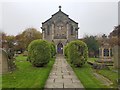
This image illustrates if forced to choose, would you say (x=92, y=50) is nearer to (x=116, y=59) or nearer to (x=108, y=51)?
(x=108, y=51)

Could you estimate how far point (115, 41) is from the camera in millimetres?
58688

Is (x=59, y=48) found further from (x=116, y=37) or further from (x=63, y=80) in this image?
(x=63, y=80)

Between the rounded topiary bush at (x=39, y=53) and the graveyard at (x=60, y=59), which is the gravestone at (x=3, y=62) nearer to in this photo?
the graveyard at (x=60, y=59)

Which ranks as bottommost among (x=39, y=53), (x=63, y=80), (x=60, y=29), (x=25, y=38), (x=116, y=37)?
(x=63, y=80)

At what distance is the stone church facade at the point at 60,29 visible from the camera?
7188 centimetres

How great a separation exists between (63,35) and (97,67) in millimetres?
48627

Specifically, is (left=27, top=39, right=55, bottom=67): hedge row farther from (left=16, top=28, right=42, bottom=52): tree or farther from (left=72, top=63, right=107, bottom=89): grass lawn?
(left=16, top=28, right=42, bottom=52): tree

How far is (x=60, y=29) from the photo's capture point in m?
72.6

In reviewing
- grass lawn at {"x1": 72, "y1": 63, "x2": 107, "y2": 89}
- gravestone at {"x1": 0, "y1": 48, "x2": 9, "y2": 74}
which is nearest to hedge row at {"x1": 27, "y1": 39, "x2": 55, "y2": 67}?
gravestone at {"x1": 0, "y1": 48, "x2": 9, "y2": 74}

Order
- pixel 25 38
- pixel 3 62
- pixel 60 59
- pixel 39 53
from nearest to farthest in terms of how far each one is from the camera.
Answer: pixel 3 62 < pixel 39 53 < pixel 60 59 < pixel 25 38

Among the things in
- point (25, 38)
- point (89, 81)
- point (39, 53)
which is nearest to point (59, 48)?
point (25, 38)

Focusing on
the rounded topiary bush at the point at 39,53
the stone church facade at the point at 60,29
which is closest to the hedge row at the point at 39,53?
the rounded topiary bush at the point at 39,53

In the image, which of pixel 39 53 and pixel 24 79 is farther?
pixel 39 53

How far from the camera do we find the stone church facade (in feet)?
236
